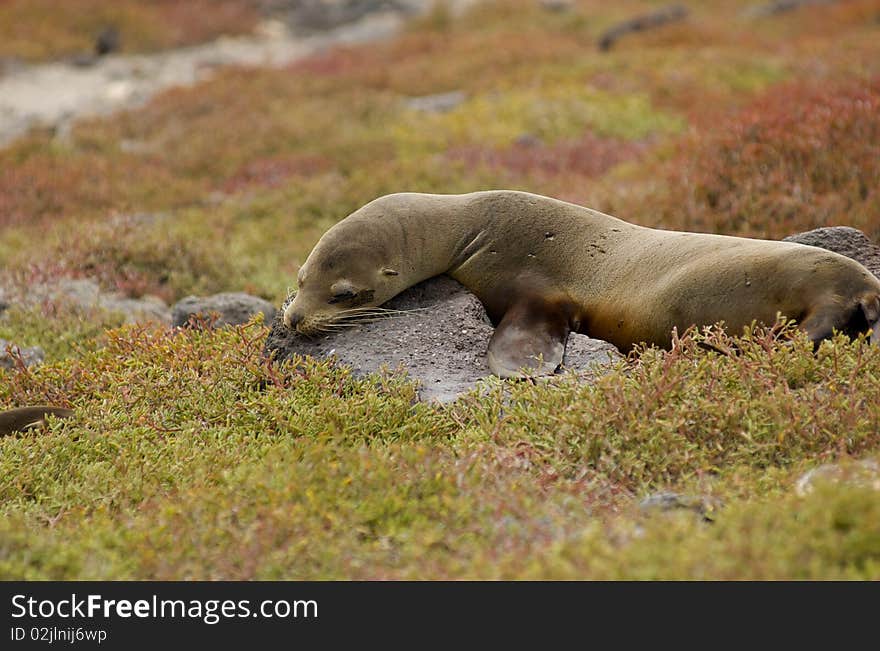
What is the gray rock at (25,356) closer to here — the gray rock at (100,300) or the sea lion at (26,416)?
the gray rock at (100,300)

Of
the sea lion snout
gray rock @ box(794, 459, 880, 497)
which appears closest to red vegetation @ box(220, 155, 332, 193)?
the sea lion snout

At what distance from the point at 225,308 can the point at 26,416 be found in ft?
7.63

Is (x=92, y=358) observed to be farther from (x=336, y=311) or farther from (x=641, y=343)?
(x=641, y=343)

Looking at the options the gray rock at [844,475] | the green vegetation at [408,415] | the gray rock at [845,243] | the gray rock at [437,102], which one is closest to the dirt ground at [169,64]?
the gray rock at [437,102]

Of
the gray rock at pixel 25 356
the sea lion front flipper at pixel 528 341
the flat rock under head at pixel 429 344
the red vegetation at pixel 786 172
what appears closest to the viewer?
the sea lion front flipper at pixel 528 341

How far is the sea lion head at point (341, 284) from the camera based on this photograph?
6371mm

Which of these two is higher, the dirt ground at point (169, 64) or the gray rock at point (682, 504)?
the gray rock at point (682, 504)

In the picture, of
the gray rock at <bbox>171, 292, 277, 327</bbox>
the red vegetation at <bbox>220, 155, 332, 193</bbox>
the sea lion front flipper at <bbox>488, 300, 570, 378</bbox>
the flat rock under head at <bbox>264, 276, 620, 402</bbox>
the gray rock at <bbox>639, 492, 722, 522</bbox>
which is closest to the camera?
the gray rock at <bbox>639, 492, 722, 522</bbox>

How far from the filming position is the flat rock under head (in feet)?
19.6

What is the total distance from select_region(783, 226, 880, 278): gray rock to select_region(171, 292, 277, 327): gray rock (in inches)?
151

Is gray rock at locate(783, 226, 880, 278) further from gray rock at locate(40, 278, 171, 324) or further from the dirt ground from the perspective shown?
the dirt ground

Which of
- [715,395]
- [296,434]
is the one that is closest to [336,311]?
[296,434]

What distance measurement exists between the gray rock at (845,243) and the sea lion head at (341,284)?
2.51 m

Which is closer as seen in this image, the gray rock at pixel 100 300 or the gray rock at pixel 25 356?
the gray rock at pixel 25 356
